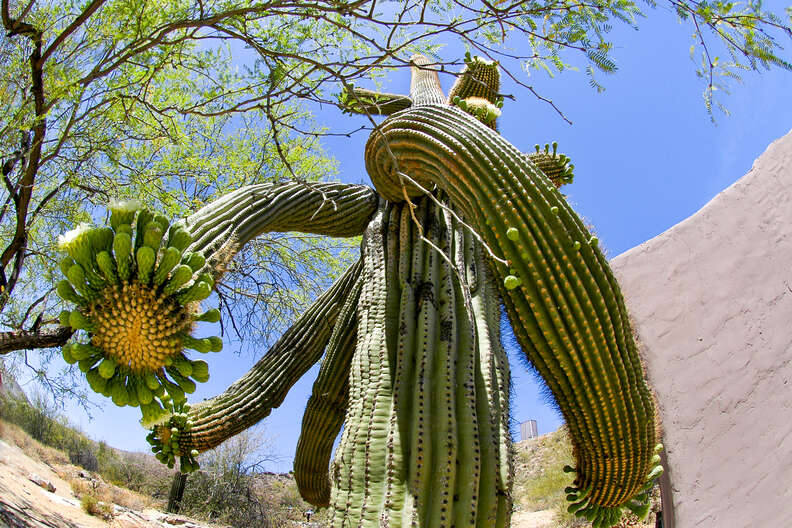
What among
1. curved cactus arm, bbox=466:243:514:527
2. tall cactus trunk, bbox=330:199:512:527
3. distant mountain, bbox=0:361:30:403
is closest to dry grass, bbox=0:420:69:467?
distant mountain, bbox=0:361:30:403

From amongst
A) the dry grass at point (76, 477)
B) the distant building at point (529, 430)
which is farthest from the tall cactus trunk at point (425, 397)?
the distant building at point (529, 430)

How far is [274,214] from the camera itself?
2.92 metres

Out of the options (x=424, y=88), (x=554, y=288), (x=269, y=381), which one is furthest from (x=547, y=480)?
(x=554, y=288)

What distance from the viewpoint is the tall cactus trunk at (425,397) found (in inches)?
76.7

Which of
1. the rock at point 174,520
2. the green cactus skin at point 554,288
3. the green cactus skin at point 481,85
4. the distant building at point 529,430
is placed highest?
the green cactus skin at point 481,85

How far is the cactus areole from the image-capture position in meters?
1.91

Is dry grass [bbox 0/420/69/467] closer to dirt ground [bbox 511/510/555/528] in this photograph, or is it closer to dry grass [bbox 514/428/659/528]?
dirt ground [bbox 511/510/555/528]

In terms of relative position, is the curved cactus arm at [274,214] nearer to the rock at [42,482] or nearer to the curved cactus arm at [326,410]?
the curved cactus arm at [326,410]

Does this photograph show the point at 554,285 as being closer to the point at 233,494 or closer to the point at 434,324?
the point at 434,324

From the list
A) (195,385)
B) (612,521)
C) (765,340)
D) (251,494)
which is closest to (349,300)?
(195,385)

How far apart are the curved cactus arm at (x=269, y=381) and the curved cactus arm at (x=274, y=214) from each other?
33 centimetres

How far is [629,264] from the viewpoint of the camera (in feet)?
19.2

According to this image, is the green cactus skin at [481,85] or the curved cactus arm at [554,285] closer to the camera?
the curved cactus arm at [554,285]

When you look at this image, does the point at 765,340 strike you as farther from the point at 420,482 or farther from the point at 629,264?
the point at 420,482
